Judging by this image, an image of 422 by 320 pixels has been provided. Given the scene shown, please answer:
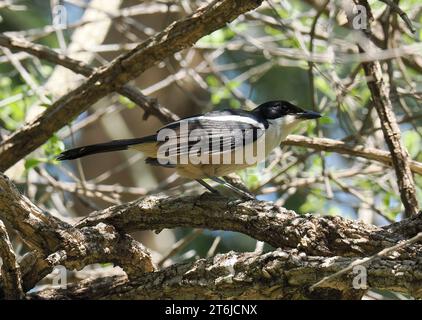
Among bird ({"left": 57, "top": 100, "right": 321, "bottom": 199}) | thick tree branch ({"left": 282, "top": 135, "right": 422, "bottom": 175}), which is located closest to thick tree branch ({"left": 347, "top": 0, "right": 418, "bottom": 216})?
thick tree branch ({"left": 282, "top": 135, "right": 422, "bottom": 175})

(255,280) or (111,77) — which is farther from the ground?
(111,77)

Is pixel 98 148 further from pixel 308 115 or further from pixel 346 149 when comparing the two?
pixel 346 149

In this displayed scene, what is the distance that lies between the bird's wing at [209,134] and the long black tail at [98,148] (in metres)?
0.15

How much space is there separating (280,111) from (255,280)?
2.05 metres

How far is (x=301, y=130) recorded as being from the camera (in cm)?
606

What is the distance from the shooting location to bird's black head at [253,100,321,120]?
5.21 metres

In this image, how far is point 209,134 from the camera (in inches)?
185

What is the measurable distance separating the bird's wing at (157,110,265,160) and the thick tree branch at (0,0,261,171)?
0.49m

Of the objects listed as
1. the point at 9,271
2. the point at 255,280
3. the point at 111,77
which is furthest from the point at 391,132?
the point at 9,271

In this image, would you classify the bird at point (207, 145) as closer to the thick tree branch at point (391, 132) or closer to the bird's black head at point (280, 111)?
the bird's black head at point (280, 111)

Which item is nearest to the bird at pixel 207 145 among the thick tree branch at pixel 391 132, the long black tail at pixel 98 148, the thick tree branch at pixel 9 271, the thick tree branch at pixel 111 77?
the long black tail at pixel 98 148

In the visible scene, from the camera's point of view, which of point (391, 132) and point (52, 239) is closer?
point (52, 239)

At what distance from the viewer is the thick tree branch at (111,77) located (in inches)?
168
